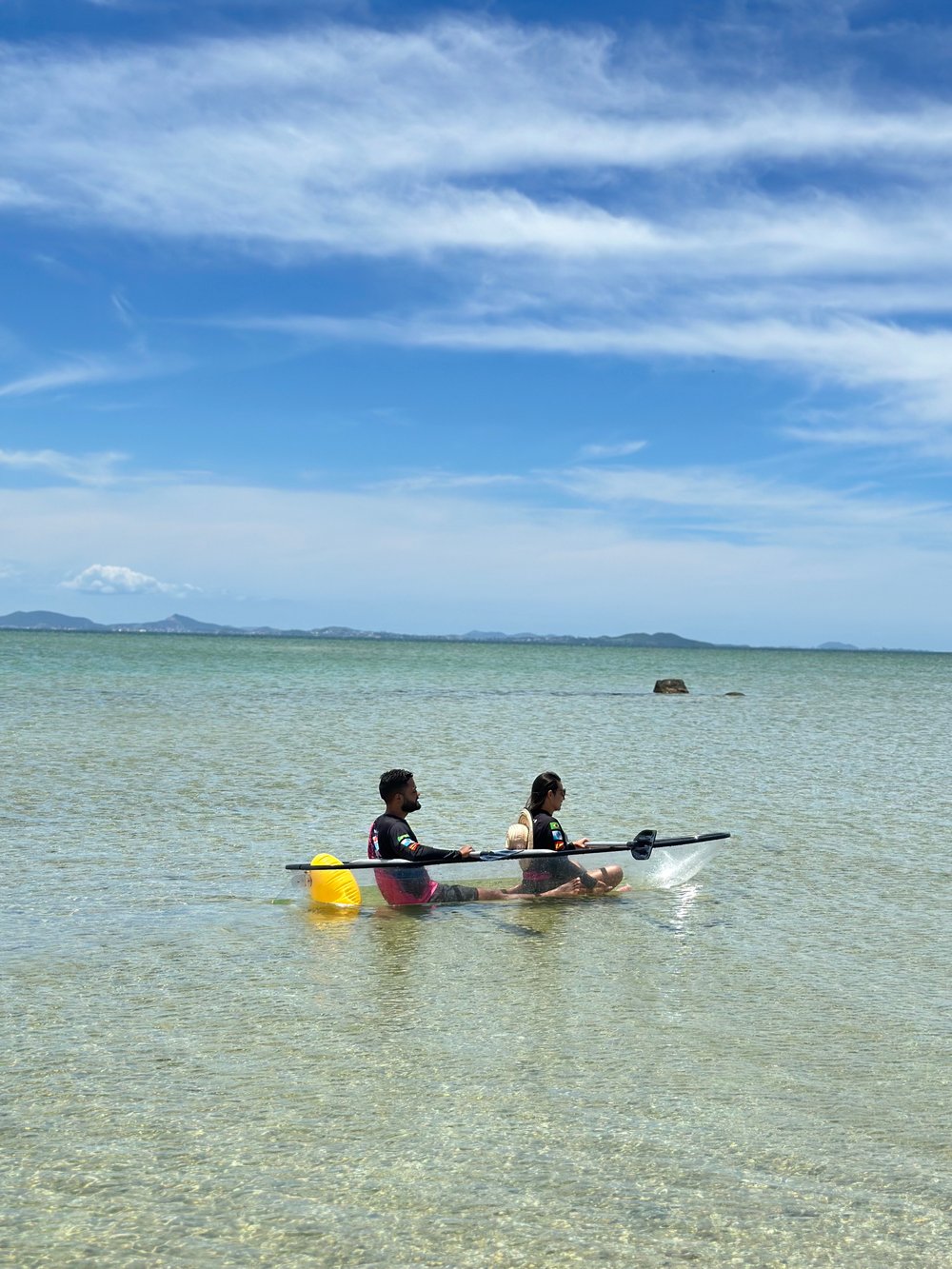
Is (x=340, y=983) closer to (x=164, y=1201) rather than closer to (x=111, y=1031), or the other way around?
(x=111, y=1031)

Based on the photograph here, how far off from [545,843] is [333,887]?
105 inches

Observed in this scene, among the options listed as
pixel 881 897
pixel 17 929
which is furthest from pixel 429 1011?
pixel 881 897

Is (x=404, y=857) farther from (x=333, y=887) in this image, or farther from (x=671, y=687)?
(x=671, y=687)

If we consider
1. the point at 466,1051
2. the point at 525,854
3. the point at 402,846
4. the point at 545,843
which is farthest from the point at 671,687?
the point at 466,1051

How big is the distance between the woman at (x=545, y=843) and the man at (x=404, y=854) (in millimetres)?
837

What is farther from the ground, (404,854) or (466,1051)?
(404,854)

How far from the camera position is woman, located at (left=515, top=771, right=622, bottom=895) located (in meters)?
14.6

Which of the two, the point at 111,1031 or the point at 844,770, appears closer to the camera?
the point at 111,1031

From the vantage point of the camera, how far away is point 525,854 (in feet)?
47.0

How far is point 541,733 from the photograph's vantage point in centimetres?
4297

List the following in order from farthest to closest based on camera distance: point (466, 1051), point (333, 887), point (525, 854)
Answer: point (525, 854)
point (333, 887)
point (466, 1051)

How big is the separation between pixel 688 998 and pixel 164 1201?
5.38m

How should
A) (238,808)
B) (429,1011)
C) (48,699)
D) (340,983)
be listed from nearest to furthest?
(429,1011) → (340,983) → (238,808) → (48,699)

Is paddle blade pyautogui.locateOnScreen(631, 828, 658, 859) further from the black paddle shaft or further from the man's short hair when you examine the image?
the man's short hair
